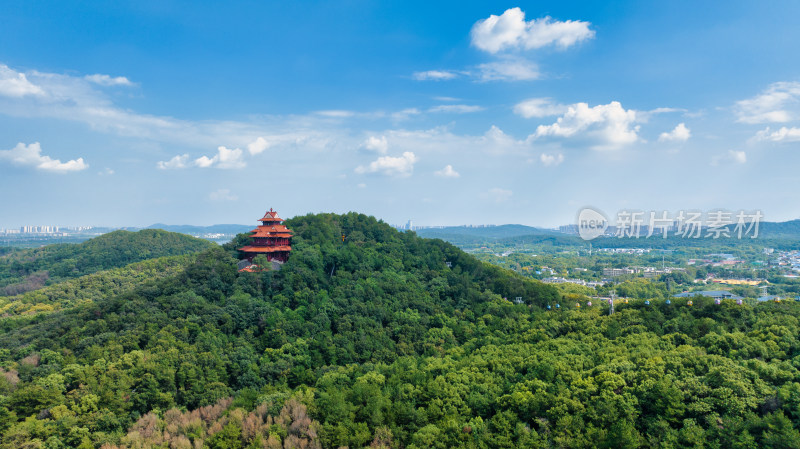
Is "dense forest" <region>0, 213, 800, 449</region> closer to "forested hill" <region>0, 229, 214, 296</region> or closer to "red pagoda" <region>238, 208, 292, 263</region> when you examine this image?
"red pagoda" <region>238, 208, 292, 263</region>

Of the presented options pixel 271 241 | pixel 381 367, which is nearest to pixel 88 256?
pixel 271 241

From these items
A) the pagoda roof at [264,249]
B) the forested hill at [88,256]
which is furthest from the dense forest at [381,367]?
the forested hill at [88,256]

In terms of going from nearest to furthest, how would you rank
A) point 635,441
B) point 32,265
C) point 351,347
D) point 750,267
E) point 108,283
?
point 635,441
point 351,347
point 108,283
point 32,265
point 750,267

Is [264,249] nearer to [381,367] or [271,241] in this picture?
[271,241]

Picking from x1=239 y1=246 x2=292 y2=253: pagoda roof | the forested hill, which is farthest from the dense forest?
the forested hill

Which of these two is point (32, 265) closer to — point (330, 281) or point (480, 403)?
point (330, 281)

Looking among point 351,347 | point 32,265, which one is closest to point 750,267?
point 351,347

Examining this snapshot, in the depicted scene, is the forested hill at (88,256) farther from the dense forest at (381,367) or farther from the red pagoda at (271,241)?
the red pagoda at (271,241)
